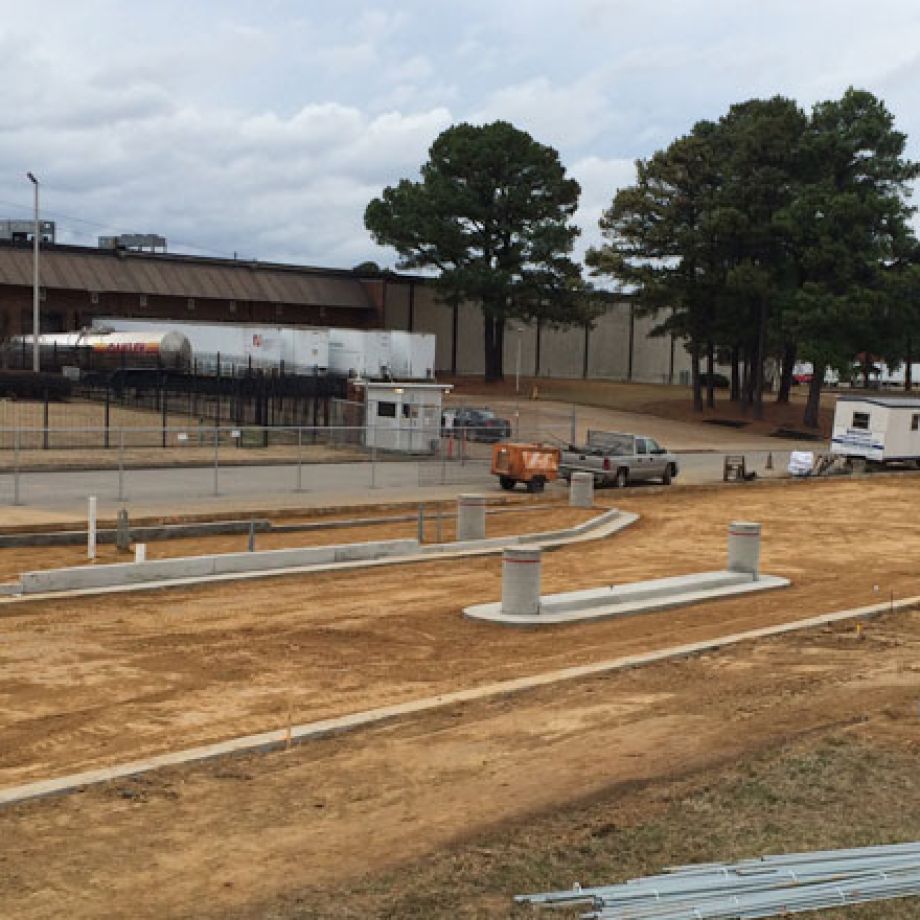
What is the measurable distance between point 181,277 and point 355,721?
220 feet

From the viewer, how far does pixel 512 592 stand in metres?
16.5

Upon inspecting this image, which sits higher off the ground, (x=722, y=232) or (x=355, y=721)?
(x=722, y=232)

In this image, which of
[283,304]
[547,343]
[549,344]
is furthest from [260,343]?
[549,344]

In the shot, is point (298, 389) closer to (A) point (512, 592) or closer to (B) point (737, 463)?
(B) point (737, 463)

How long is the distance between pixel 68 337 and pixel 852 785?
57.1 meters

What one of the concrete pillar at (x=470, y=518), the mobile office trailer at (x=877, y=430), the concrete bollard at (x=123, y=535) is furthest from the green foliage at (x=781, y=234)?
the concrete bollard at (x=123, y=535)

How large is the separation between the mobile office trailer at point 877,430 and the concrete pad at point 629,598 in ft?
88.2

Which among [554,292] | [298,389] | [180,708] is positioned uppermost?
[554,292]

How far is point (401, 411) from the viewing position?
139ft

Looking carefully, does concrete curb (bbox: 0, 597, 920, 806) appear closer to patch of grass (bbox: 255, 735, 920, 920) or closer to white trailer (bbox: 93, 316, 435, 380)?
patch of grass (bbox: 255, 735, 920, 920)

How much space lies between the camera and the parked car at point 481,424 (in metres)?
42.6

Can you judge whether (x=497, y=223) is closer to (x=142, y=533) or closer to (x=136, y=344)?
(x=136, y=344)

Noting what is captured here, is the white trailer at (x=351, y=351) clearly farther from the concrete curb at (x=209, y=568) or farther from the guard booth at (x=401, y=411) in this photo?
the concrete curb at (x=209, y=568)

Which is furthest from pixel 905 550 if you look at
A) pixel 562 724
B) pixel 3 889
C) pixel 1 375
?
pixel 1 375
